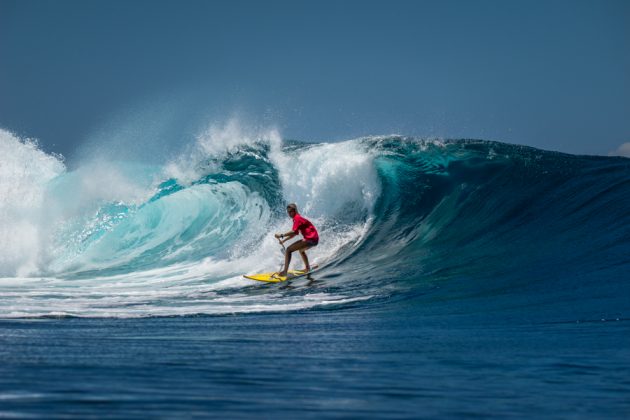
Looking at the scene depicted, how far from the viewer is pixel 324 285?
10531 mm

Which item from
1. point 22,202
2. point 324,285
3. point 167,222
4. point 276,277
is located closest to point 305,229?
point 276,277

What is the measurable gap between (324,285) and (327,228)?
461cm

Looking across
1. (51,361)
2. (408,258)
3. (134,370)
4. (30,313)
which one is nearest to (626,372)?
(134,370)

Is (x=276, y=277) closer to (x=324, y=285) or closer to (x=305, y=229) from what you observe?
(x=305, y=229)

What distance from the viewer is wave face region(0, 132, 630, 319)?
8734 mm

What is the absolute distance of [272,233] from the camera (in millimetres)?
15734

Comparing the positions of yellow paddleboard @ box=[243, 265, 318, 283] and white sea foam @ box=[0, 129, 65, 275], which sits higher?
white sea foam @ box=[0, 129, 65, 275]

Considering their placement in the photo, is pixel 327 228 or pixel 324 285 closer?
pixel 324 285

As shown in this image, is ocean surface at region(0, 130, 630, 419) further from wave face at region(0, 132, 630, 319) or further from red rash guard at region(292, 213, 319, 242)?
red rash guard at region(292, 213, 319, 242)

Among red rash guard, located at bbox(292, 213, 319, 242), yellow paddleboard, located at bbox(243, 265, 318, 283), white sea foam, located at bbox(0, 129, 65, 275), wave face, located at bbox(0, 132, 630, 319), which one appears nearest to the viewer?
wave face, located at bbox(0, 132, 630, 319)

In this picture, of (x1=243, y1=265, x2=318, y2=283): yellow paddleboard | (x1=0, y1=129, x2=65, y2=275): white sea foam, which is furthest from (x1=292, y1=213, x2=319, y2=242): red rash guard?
(x1=0, y1=129, x2=65, y2=275): white sea foam

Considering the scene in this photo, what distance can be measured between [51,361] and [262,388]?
1202 mm

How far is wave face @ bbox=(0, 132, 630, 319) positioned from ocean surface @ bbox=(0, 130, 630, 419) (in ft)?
0.17

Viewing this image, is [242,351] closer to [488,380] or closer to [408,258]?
[488,380]
